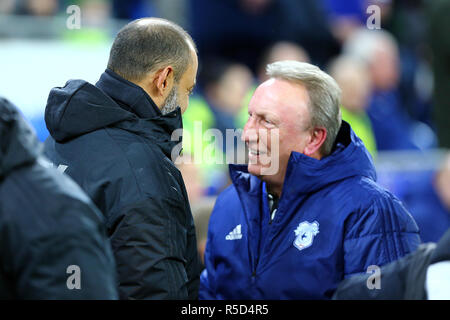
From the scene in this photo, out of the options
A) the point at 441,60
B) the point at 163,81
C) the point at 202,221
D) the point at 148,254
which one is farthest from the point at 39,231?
the point at 441,60

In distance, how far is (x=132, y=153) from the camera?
2830mm

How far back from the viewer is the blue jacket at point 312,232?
10.0 feet

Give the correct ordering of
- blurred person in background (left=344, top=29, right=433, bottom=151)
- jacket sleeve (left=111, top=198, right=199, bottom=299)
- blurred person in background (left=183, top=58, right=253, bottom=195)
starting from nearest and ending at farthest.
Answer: jacket sleeve (left=111, top=198, right=199, bottom=299) < blurred person in background (left=183, top=58, right=253, bottom=195) < blurred person in background (left=344, top=29, right=433, bottom=151)

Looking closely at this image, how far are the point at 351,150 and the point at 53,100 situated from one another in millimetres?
1275

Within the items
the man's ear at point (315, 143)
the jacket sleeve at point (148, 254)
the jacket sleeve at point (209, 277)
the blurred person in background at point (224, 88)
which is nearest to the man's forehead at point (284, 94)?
the man's ear at point (315, 143)

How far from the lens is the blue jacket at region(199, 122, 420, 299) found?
3053 millimetres

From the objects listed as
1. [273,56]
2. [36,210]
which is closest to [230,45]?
[273,56]

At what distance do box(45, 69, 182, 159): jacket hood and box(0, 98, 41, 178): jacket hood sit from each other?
87 cm

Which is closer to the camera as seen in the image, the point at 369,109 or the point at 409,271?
the point at 409,271

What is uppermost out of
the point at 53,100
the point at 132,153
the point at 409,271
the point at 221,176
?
the point at 53,100

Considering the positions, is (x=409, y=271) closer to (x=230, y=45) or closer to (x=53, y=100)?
(x=53, y=100)

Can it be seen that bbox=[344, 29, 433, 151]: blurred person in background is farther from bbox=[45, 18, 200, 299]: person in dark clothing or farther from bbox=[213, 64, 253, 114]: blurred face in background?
bbox=[45, 18, 200, 299]: person in dark clothing

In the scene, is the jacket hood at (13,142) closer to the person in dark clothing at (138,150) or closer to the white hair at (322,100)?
the person in dark clothing at (138,150)

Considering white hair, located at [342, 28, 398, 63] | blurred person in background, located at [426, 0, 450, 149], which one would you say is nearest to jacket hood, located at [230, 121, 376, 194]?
blurred person in background, located at [426, 0, 450, 149]
